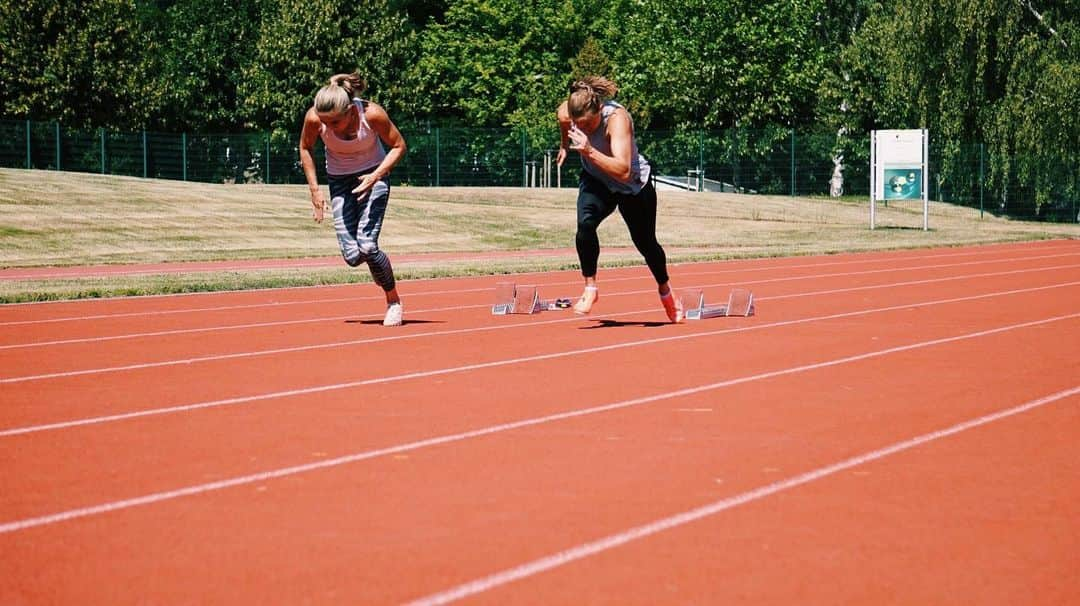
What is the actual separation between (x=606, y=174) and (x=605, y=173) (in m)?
0.05

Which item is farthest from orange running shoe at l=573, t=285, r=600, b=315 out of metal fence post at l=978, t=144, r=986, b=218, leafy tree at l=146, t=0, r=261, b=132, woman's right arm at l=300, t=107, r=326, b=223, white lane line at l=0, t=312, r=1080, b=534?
leafy tree at l=146, t=0, r=261, b=132

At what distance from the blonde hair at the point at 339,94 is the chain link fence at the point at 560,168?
38.2m

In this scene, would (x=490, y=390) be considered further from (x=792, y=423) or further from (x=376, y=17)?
(x=376, y=17)

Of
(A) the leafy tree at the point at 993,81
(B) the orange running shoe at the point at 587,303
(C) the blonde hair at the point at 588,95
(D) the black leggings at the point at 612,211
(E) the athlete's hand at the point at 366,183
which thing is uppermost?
(A) the leafy tree at the point at 993,81

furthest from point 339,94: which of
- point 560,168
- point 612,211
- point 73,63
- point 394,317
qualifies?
point 73,63

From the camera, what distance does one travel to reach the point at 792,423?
6934mm

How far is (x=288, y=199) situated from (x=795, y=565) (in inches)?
1405

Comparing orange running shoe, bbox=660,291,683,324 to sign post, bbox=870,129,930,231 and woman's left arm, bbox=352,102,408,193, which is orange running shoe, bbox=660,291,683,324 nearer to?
woman's left arm, bbox=352,102,408,193

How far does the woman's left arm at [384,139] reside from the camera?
11609 mm

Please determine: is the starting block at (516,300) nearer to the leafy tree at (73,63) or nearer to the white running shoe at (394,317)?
the white running shoe at (394,317)

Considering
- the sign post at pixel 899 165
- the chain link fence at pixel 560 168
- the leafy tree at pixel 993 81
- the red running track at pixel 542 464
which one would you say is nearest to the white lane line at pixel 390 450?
the red running track at pixel 542 464

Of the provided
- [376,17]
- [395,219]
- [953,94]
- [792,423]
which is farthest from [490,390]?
[376,17]

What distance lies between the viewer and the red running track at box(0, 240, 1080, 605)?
4234 mm

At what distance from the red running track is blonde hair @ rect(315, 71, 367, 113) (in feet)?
5.55
